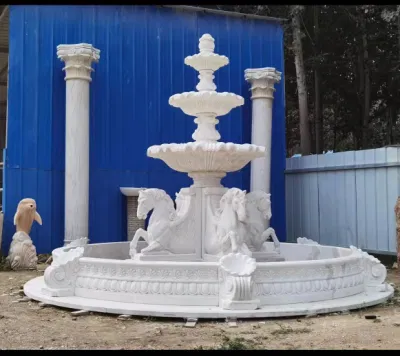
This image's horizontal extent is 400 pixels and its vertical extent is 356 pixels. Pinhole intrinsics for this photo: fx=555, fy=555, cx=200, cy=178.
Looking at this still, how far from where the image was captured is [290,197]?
1378cm

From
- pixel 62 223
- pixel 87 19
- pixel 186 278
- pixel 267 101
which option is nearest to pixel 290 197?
pixel 267 101

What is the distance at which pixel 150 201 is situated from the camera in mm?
7703

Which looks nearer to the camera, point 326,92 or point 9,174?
point 9,174

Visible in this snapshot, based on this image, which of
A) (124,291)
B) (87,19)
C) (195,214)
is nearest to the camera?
(124,291)

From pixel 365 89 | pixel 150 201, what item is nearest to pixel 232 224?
pixel 150 201

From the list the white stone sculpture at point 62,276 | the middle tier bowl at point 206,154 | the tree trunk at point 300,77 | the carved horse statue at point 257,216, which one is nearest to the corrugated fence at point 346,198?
the carved horse statue at point 257,216

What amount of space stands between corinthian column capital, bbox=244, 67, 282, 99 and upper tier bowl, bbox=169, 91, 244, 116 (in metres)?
4.95

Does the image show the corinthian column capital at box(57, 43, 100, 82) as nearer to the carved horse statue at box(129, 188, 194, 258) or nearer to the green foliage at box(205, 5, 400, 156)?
the carved horse statue at box(129, 188, 194, 258)

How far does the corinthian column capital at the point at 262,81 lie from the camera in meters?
13.1

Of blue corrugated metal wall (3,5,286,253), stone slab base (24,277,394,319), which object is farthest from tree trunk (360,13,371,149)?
stone slab base (24,277,394,319)

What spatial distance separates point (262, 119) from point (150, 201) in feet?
20.0

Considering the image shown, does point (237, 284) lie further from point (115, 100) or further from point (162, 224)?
point (115, 100)

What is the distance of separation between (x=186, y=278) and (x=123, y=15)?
8.52 metres

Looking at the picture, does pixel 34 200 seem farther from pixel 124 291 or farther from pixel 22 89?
pixel 124 291
